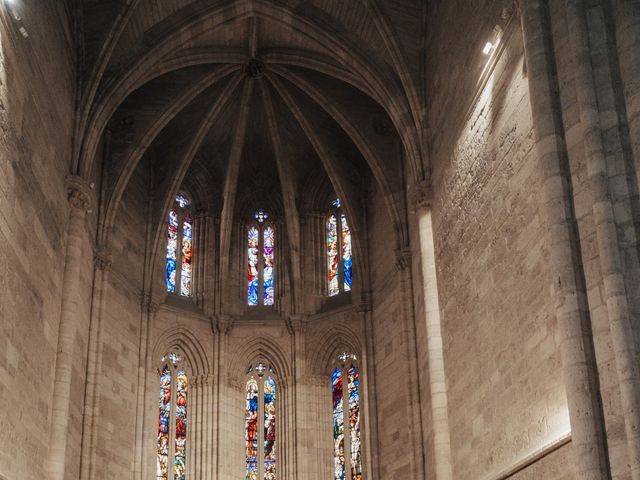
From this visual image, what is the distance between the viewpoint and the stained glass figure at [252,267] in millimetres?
26641

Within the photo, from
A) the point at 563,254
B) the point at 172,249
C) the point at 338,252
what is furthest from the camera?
the point at 338,252

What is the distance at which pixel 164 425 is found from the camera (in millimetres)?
24438

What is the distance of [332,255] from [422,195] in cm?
676

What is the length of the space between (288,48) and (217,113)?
2729 mm

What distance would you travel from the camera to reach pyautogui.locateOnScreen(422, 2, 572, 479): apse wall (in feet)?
47.0

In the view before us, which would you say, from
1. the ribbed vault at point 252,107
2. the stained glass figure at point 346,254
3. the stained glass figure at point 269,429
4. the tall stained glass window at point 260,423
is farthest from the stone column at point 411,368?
the tall stained glass window at point 260,423

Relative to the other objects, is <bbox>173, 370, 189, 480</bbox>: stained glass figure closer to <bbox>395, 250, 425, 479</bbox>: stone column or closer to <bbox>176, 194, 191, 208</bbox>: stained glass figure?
<bbox>176, 194, 191, 208</bbox>: stained glass figure

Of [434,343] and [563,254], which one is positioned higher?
[434,343]

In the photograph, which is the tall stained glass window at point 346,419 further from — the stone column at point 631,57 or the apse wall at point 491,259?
the stone column at point 631,57

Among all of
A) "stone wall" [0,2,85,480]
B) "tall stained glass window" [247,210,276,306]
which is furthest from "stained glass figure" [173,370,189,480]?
"stone wall" [0,2,85,480]

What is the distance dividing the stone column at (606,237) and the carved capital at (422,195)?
24.2ft

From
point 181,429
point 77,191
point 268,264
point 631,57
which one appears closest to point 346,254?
point 268,264

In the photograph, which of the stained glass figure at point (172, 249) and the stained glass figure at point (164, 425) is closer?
the stained glass figure at point (164, 425)

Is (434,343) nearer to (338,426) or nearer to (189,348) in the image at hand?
(338,426)
